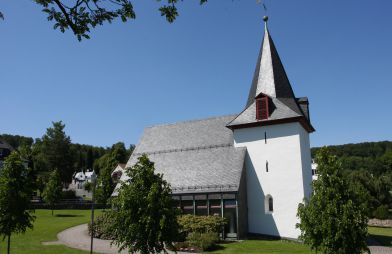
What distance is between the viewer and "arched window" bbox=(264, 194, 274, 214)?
3116 centimetres

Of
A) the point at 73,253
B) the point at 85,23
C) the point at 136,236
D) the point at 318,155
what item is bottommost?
the point at 73,253

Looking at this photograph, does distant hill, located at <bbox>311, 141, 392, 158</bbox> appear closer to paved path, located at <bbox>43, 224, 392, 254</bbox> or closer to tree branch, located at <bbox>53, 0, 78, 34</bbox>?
paved path, located at <bbox>43, 224, 392, 254</bbox>

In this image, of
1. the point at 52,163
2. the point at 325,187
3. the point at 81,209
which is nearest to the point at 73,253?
the point at 325,187

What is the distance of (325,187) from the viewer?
57.7 ft

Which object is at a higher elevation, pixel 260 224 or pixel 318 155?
pixel 318 155

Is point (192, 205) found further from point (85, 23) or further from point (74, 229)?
point (85, 23)

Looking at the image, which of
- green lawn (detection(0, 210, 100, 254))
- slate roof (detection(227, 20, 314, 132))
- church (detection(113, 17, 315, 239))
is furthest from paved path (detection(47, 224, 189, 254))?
slate roof (detection(227, 20, 314, 132))

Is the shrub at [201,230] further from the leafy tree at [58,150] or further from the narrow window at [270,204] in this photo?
the leafy tree at [58,150]

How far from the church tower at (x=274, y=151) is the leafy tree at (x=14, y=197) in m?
18.6

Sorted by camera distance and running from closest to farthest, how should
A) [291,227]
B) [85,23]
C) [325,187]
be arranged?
[85,23] < [325,187] < [291,227]

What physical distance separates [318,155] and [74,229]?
83.5 feet

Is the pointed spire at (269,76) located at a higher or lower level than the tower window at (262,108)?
higher

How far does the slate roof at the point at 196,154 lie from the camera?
104ft

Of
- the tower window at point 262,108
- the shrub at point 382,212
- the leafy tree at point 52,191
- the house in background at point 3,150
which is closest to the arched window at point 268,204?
the tower window at point 262,108
